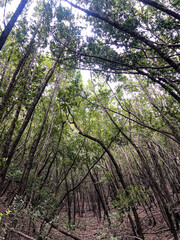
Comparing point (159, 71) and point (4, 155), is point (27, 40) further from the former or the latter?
point (159, 71)

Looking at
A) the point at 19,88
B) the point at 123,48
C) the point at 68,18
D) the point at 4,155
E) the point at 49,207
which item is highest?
the point at 68,18

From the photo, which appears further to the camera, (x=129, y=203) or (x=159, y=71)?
(x=129, y=203)

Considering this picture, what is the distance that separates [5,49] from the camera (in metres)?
4.90

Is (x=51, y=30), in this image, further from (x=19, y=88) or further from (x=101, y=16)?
(x=19, y=88)

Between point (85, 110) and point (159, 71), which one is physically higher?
point (85, 110)

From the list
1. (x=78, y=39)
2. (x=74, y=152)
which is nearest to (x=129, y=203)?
(x=74, y=152)

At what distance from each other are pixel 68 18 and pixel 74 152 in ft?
15.6

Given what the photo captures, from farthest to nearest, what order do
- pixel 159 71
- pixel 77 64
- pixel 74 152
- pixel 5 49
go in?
pixel 74 152, pixel 5 49, pixel 77 64, pixel 159 71

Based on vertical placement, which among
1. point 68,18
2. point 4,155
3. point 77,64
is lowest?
point 4,155

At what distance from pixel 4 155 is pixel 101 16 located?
3.98 meters

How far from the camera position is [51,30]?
3736 mm

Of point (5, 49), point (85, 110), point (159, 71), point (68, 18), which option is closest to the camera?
point (159, 71)

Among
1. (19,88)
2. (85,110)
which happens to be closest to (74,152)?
(85,110)

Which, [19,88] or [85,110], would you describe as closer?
[19,88]
